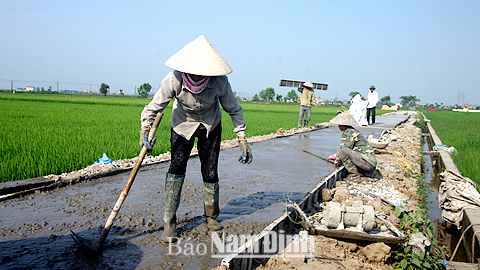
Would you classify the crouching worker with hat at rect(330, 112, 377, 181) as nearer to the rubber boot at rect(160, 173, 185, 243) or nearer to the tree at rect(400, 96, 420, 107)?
the rubber boot at rect(160, 173, 185, 243)

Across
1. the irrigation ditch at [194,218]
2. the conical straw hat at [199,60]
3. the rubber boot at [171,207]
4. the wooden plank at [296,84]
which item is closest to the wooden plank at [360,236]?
the irrigation ditch at [194,218]

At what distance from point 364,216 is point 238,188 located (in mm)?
1955

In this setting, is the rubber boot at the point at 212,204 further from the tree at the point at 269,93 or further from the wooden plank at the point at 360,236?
the tree at the point at 269,93

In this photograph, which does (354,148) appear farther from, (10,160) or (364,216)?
(10,160)

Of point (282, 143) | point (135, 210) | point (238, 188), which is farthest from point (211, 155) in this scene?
point (282, 143)

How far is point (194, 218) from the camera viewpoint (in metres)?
3.73

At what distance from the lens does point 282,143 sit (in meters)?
9.91

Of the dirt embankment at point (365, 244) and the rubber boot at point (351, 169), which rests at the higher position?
the rubber boot at point (351, 169)

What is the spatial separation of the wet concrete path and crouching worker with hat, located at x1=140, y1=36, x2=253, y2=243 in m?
0.30

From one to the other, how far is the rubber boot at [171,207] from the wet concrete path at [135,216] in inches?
3.9

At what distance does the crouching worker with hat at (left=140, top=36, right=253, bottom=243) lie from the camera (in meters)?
3.05

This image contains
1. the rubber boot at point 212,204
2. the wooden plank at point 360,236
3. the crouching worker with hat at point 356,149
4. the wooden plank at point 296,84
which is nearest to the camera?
the wooden plank at point 360,236

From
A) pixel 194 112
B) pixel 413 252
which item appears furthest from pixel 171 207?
pixel 413 252

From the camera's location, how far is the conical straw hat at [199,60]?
9.74 ft
